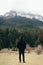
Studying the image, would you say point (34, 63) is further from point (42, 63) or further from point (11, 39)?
point (11, 39)

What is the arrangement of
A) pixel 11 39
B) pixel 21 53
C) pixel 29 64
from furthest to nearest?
1. pixel 11 39
2. pixel 21 53
3. pixel 29 64

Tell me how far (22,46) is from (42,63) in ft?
4.20

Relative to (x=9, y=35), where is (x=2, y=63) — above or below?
above

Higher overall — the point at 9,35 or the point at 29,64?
the point at 29,64

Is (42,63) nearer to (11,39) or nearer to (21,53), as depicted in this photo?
(21,53)

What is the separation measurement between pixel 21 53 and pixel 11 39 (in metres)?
55.0

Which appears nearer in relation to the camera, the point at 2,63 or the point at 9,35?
the point at 2,63

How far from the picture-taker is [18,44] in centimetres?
1433

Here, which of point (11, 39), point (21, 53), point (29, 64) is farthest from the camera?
point (11, 39)

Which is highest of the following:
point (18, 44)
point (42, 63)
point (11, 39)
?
point (18, 44)

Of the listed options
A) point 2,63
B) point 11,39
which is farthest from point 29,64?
point 11,39

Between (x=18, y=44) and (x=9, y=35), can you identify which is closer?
(x=18, y=44)

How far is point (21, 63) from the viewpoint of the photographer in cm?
1402

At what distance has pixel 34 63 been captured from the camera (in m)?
14.0
